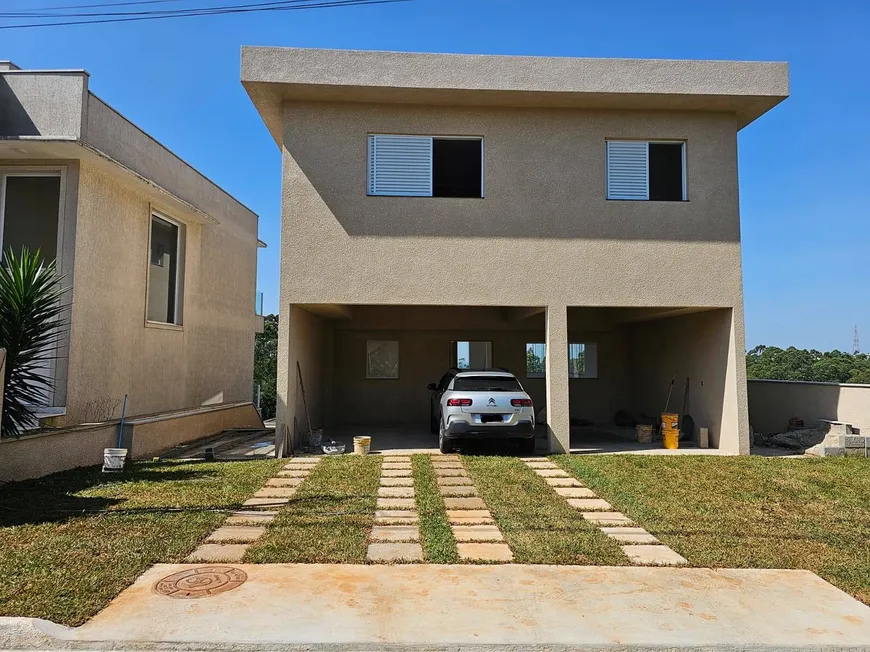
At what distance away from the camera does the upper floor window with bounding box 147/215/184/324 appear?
494 inches

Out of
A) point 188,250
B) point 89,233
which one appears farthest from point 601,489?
point 188,250

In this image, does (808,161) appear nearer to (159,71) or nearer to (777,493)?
(777,493)

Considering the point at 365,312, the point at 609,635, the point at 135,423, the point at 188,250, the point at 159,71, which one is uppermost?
the point at 159,71

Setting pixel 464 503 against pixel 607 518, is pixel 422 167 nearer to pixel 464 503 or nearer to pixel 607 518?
pixel 464 503

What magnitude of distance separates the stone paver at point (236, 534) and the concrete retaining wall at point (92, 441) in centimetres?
375

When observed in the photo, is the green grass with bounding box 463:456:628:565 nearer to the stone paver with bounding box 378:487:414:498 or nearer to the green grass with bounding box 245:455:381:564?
the stone paver with bounding box 378:487:414:498

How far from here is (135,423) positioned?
10070 mm

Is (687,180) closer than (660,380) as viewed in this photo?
A: Yes

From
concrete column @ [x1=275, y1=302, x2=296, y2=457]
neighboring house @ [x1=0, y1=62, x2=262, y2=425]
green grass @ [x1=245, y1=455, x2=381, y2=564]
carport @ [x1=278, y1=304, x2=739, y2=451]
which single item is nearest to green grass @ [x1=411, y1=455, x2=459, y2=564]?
green grass @ [x1=245, y1=455, x2=381, y2=564]

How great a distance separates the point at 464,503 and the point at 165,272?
9.21 meters

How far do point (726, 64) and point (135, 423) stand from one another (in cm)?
1182

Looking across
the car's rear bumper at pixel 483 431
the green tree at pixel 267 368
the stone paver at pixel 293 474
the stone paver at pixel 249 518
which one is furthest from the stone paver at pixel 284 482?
the green tree at pixel 267 368

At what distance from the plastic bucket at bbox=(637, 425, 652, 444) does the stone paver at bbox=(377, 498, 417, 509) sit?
6972mm

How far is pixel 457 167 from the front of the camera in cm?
1109
